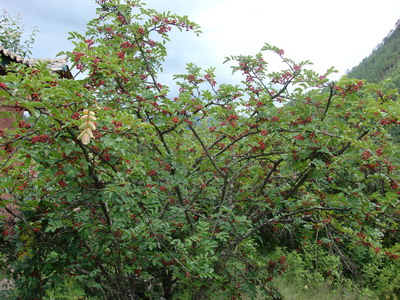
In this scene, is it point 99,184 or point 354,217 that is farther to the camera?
point 354,217

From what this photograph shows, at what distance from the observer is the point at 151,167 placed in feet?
9.66

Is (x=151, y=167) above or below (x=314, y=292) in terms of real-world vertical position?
above

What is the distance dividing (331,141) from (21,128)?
2726mm

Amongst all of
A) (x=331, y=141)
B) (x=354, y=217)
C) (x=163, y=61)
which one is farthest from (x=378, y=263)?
(x=163, y=61)

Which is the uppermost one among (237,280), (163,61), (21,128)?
(163,61)

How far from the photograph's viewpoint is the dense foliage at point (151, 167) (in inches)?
84.2

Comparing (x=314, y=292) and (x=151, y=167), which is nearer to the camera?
(x=151, y=167)

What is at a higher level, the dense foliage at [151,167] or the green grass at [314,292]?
the dense foliage at [151,167]

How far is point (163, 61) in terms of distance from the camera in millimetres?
4109

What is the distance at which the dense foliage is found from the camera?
214cm

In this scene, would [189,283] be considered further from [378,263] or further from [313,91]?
[378,263]

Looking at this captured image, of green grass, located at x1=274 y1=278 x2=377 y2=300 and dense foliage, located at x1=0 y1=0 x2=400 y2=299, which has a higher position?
dense foliage, located at x1=0 y1=0 x2=400 y2=299

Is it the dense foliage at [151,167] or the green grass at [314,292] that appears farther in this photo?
the green grass at [314,292]

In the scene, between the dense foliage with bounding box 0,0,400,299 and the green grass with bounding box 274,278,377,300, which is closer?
the dense foliage with bounding box 0,0,400,299
